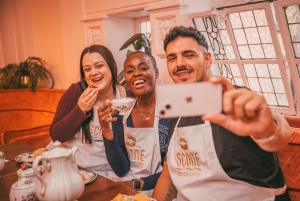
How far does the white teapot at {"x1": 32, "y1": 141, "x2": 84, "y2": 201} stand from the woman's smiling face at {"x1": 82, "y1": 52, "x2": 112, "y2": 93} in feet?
3.67

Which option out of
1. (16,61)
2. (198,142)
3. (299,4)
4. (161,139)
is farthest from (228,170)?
(16,61)

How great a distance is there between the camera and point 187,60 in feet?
5.05

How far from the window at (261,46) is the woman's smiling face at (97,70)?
0.99 meters

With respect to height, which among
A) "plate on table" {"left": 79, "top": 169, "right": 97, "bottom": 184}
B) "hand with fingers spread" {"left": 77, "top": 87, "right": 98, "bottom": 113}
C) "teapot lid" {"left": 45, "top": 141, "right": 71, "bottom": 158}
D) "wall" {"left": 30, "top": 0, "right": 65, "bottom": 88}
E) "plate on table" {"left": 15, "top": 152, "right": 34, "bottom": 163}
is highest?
"wall" {"left": 30, "top": 0, "right": 65, "bottom": 88}

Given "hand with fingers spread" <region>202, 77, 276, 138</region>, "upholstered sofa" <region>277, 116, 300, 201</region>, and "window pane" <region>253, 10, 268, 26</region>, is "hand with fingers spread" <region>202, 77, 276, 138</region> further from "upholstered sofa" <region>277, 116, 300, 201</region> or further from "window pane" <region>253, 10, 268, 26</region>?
"window pane" <region>253, 10, 268, 26</region>

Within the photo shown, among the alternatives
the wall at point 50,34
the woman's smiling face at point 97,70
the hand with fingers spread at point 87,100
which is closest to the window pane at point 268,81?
the woman's smiling face at point 97,70

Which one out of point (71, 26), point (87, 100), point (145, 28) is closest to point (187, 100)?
point (87, 100)

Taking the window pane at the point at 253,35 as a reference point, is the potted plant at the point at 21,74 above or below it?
above

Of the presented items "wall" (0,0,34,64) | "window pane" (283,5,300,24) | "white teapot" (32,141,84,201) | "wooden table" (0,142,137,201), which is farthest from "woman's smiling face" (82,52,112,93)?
"wall" (0,0,34,64)

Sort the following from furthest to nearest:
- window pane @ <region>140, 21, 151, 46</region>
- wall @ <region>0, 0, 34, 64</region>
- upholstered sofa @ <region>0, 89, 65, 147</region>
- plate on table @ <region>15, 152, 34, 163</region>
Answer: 1. wall @ <region>0, 0, 34, 64</region>
2. upholstered sofa @ <region>0, 89, 65, 147</region>
3. window pane @ <region>140, 21, 151, 46</region>
4. plate on table @ <region>15, 152, 34, 163</region>

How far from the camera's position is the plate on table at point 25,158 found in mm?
1952

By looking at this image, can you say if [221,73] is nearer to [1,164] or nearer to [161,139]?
[161,139]

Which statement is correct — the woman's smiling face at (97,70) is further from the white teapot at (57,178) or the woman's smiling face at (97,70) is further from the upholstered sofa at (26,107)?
the upholstered sofa at (26,107)

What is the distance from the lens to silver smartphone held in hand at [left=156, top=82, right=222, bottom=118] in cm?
74
